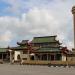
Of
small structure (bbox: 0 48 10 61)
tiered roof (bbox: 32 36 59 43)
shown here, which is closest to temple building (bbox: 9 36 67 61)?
tiered roof (bbox: 32 36 59 43)

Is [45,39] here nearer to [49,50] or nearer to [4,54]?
[49,50]

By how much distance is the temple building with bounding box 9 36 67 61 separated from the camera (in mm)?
69312

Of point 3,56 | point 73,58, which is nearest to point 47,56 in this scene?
point 73,58

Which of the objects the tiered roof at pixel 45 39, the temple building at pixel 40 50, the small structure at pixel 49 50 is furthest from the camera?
the tiered roof at pixel 45 39

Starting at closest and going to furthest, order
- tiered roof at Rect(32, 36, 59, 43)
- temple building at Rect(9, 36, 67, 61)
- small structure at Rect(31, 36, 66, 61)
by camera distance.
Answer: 1. small structure at Rect(31, 36, 66, 61)
2. temple building at Rect(9, 36, 67, 61)
3. tiered roof at Rect(32, 36, 59, 43)

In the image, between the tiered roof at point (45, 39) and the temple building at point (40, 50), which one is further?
the tiered roof at point (45, 39)

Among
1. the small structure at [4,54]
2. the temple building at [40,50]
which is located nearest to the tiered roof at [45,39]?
the temple building at [40,50]

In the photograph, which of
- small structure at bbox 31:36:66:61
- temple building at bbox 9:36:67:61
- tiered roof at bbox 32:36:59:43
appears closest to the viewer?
small structure at bbox 31:36:66:61

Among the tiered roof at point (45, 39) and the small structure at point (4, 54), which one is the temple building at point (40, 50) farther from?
the small structure at point (4, 54)

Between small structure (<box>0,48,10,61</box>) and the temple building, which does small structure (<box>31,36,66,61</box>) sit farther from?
small structure (<box>0,48,10,61</box>)

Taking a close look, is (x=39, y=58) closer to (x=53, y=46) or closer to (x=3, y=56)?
(x=53, y=46)

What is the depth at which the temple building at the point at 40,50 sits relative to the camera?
227 ft

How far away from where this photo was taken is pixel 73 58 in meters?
67.0

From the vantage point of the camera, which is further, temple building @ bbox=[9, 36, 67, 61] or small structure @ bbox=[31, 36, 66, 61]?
temple building @ bbox=[9, 36, 67, 61]
